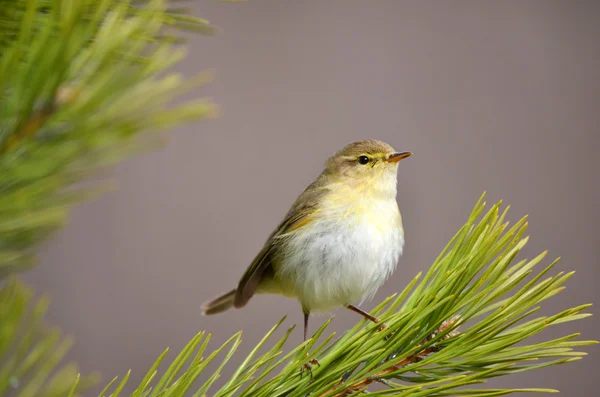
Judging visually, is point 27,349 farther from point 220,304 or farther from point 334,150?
point 334,150

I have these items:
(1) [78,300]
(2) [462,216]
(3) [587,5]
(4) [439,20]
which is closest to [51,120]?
(1) [78,300]

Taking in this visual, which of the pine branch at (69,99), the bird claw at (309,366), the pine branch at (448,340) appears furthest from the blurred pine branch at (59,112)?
the bird claw at (309,366)

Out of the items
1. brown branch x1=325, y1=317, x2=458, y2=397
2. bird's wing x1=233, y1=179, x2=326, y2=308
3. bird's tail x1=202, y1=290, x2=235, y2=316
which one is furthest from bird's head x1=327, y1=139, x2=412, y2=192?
brown branch x1=325, y1=317, x2=458, y2=397

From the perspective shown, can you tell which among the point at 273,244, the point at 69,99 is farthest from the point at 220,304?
the point at 69,99

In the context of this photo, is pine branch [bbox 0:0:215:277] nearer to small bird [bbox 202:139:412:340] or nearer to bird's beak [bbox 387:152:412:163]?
small bird [bbox 202:139:412:340]

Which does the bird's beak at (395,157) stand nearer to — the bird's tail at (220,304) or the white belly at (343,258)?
the white belly at (343,258)

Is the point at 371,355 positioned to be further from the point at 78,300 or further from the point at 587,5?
the point at 587,5
